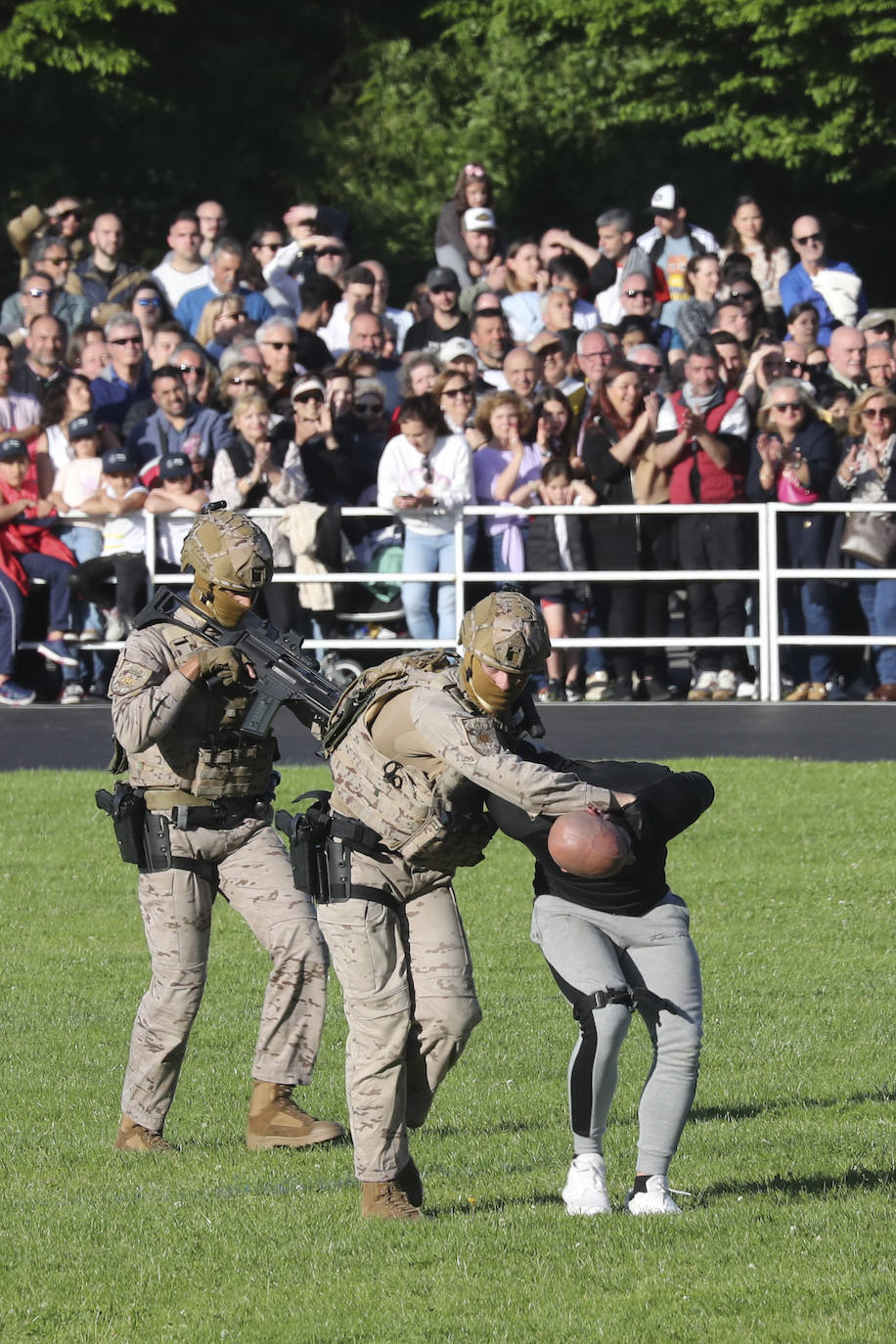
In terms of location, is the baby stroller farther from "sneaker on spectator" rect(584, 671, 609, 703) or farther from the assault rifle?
the assault rifle

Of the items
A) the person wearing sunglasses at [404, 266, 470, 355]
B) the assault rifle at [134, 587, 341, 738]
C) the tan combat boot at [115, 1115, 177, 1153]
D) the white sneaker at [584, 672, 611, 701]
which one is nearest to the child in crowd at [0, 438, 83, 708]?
the person wearing sunglasses at [404, 266, 470, 355]

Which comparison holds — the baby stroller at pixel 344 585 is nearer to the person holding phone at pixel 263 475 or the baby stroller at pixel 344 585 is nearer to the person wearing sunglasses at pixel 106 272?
the person holding phone at pixel 263 475

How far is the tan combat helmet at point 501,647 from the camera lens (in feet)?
19.9

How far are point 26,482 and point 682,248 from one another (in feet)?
21.9

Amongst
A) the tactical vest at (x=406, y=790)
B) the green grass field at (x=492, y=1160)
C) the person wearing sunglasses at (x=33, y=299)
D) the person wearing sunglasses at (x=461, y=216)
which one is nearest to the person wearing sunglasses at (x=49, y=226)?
the person wearing sunglasses at (x=33, y=299)

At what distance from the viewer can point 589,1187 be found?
20.6ft

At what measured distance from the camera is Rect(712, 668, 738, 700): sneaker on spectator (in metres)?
16.9

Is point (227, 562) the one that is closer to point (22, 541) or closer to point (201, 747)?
point (201, 747)

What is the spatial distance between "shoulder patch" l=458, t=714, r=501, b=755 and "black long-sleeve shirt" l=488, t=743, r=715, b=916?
22 centimetres

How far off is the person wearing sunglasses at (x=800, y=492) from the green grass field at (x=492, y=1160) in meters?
4.38

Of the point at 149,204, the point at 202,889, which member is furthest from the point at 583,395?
the point at 149,204

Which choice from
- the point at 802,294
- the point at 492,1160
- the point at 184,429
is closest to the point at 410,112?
the point at 802,294

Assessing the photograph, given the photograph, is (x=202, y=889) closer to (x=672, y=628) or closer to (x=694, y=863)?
(x=694, y=863)

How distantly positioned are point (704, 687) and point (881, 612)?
4.79ft
